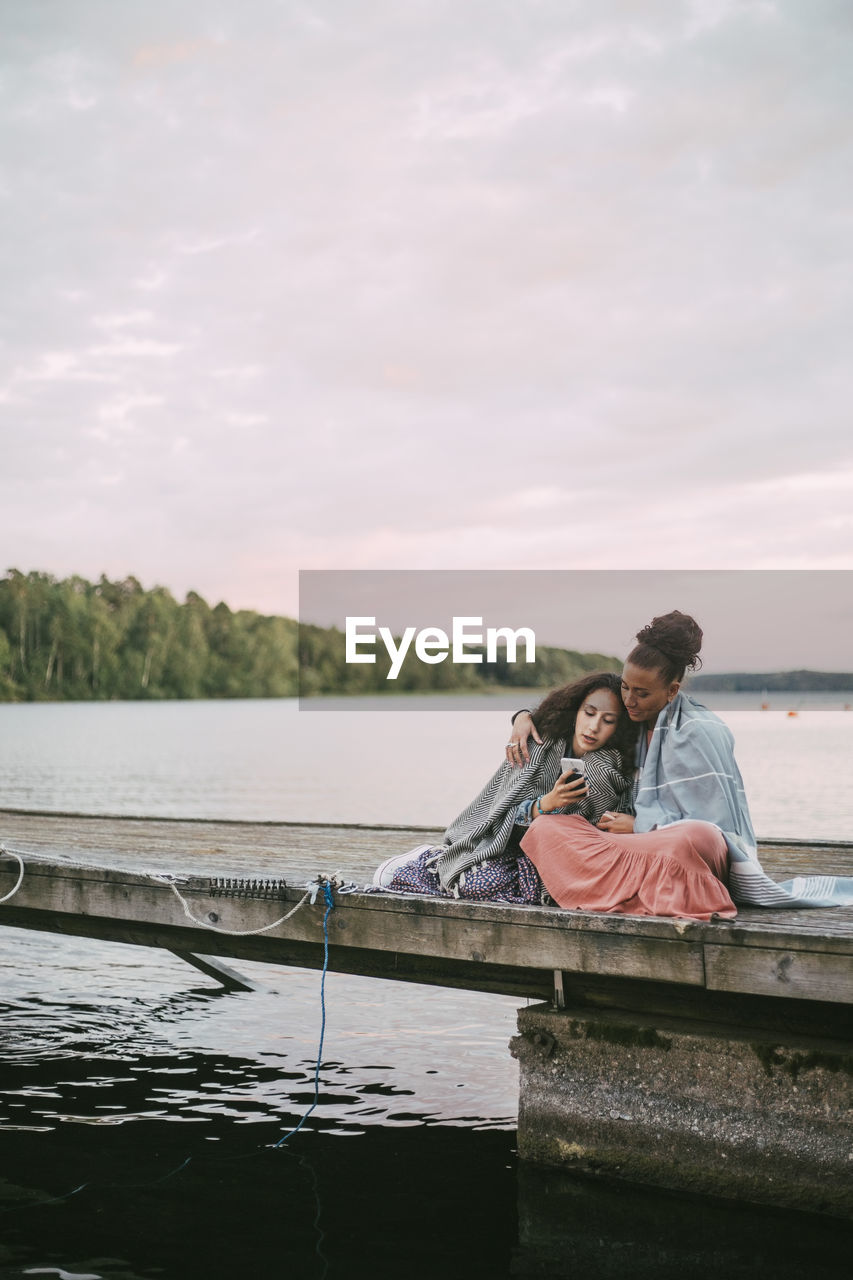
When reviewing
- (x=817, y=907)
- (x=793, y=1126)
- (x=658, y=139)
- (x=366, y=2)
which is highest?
(x=366, y=2)

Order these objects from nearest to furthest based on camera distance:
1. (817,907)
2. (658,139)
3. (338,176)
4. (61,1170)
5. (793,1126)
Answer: (793,1126) → (817,907) → (61,1170) → (658,139) → (338,176)

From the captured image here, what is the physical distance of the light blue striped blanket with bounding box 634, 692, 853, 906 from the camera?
5453 mm

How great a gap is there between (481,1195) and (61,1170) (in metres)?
2.22

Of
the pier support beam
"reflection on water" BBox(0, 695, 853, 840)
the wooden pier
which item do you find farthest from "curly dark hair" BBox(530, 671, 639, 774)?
"reflection on water" BBox(0, 695, 853, 840)

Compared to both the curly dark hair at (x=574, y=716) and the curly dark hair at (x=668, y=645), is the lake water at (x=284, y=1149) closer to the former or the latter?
the curly dark hair at (x=574, y=716)

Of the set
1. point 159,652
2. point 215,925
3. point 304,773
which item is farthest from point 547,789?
point 159,652

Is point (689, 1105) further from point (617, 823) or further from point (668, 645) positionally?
point (668, 645)

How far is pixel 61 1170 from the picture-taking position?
6.21 m

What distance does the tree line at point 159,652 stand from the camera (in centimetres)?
11769

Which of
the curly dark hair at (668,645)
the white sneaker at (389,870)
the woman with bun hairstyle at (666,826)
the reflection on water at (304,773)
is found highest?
the curly dark hair at (668,645)

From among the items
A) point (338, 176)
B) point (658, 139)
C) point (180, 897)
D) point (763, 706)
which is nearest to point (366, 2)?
point (338, 176)

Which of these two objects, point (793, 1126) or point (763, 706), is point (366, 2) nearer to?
point (793, 1126)

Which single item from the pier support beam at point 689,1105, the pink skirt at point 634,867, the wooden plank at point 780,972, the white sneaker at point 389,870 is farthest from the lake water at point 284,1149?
the white sneaker at point 389,870

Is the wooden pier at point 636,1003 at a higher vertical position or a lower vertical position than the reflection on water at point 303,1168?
higher
